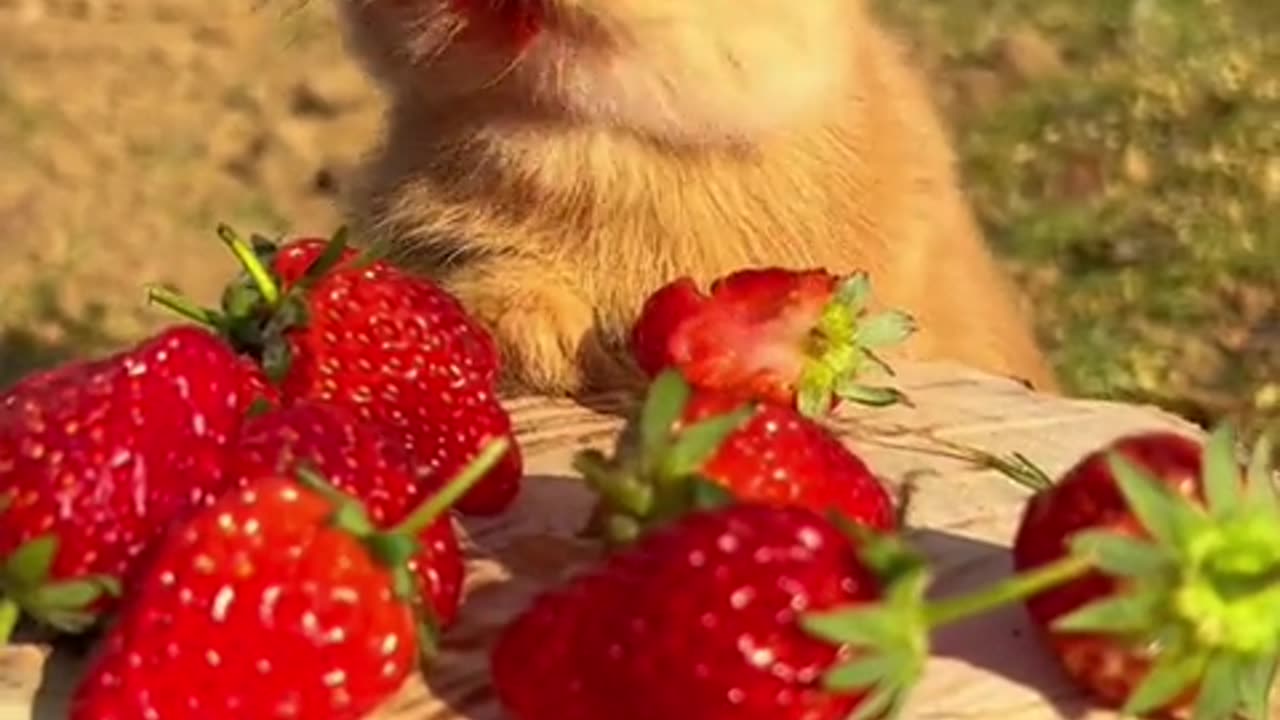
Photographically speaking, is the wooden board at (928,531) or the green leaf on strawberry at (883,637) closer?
the green leaf on strawberry at (883,637)

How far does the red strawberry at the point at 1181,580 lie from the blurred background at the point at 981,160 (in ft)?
6.79

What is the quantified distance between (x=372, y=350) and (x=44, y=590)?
31 cm

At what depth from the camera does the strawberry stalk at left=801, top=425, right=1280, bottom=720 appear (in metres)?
1.26

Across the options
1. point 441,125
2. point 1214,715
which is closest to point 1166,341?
point 441,125

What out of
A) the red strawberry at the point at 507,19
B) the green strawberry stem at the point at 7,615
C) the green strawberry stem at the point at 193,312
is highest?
the red strawberry at the point at 507,19

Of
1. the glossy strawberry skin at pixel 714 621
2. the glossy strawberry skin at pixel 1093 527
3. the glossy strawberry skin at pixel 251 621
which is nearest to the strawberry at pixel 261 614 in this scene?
the glossy strawberry skin at pixel 251 621

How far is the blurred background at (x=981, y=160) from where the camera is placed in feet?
12.2

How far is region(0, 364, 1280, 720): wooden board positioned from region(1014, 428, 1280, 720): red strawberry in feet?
0.27

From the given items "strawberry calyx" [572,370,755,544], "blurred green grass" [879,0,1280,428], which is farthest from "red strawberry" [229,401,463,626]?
"blurred green grass" [879,0,1280,428]

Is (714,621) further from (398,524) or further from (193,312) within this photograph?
(193,312)

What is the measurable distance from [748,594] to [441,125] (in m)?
0.96

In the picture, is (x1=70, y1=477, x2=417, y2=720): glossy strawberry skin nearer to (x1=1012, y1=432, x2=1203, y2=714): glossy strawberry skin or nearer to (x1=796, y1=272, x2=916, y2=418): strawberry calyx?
(x1=1012, y1=432, x2=1203, y2=714): glossy strawberry skin

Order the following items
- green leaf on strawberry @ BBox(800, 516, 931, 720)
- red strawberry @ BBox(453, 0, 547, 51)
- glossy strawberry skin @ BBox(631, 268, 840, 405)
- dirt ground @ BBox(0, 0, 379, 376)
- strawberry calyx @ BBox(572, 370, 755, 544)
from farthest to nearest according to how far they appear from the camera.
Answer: dirt ground @ BBox(0, 0, 379, 376), red strawberry @ BBox(453, 0, 547, 51), glossy strawberry skin @ BBox(631, 268, 840, 405), strawberry calyx @ BBox(572, 370, 755, 544), green leaf on strawberry @ BBox(800, 516, 931, 720)

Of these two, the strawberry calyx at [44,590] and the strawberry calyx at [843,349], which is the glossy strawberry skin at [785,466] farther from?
the strawberry calyx at [44,590]
